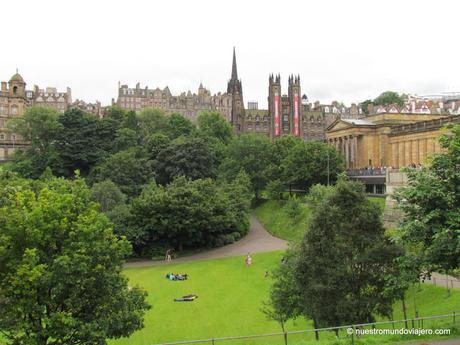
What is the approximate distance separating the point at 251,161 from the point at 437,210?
57.3 meters

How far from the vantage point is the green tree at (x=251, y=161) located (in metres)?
71.8

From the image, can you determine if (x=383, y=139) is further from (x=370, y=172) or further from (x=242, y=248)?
(x=242, y=248)

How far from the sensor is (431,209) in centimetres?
1628

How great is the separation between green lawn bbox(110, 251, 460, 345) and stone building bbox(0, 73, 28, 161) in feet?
227

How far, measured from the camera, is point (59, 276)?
591 inches

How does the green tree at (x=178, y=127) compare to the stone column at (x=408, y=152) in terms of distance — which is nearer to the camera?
the stone column at (x=408, y=152)

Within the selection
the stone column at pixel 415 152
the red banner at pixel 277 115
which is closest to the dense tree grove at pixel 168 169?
the stone column at pixel 415 152

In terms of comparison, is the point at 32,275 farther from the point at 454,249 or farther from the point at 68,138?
the point at 68,138

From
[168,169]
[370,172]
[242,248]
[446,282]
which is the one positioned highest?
[168,169]

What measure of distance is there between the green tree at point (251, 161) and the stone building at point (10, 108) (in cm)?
5149

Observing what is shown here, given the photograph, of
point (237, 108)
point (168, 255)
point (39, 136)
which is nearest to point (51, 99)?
point (237, 108)

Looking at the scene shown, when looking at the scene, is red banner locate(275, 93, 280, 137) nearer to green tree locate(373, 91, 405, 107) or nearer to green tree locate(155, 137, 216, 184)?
green tree locate(373, 91, 405, 107)

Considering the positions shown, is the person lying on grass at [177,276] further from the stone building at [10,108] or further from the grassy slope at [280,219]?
the stone building at [10,108]

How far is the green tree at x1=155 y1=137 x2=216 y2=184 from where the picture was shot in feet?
235
